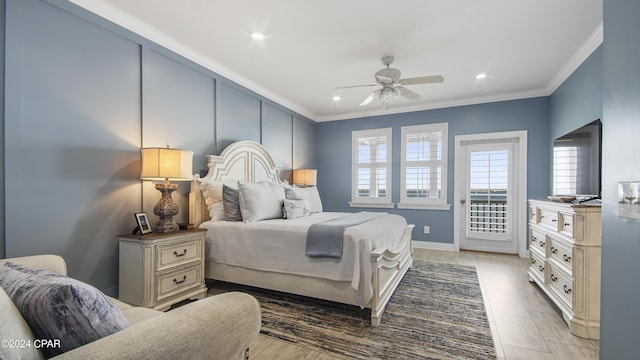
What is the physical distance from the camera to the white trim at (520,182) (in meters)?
4.42

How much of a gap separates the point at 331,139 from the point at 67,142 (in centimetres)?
445

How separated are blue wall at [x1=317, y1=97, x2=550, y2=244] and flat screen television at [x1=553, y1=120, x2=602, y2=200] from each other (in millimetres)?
722

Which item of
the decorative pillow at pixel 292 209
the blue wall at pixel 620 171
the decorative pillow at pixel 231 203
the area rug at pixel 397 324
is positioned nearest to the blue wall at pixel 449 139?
the area rug at pixel 397 324

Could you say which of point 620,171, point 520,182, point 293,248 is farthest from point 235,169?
point 520,182

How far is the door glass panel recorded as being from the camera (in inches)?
184

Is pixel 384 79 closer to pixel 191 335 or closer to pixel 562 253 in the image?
pixel 562 253

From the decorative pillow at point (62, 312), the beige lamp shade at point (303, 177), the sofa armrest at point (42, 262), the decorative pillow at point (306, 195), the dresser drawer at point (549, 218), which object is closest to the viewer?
the decorative pillow at point (62, 312)

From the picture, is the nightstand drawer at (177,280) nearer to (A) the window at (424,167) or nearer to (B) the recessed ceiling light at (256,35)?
(B) the recessed ceiling light at (256,35)

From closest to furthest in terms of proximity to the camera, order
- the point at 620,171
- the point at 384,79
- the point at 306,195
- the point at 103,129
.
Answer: the point at 620,171
the point at 103,129
the point at 384,79
the point at 306,195

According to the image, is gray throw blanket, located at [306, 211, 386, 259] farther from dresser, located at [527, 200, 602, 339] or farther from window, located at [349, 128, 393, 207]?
window, located at [349, 128, 393, 207]

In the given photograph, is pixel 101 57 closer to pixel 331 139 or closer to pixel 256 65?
pixel 256 65

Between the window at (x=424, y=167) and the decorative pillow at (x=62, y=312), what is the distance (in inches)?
196

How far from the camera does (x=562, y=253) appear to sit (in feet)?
7.99

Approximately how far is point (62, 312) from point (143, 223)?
198 cm
